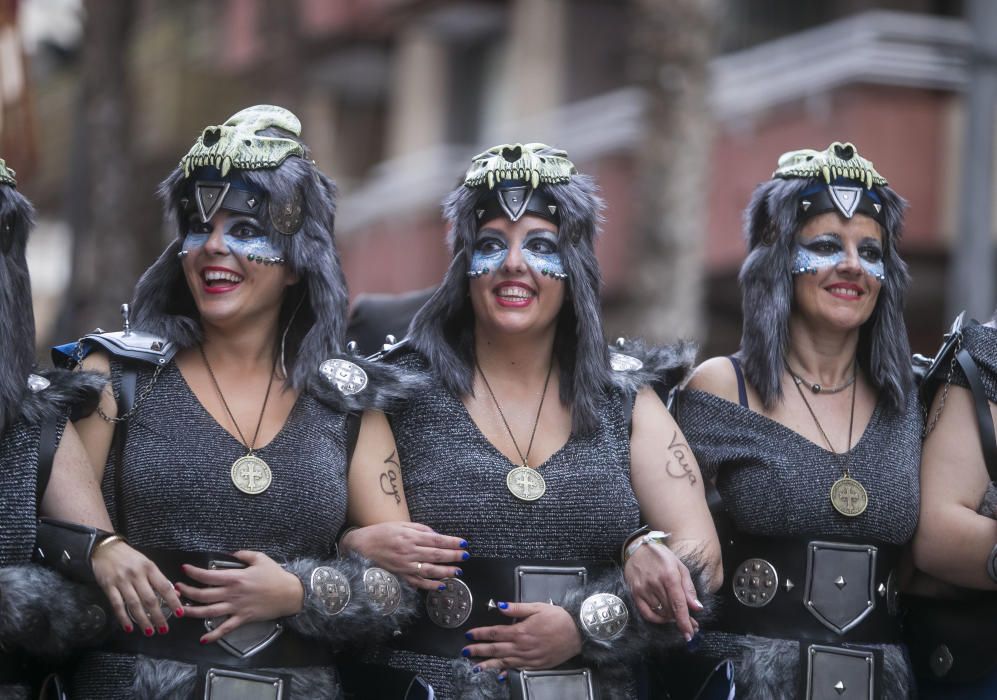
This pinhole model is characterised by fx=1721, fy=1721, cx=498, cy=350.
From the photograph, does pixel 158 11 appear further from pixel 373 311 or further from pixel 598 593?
pixel 598 593

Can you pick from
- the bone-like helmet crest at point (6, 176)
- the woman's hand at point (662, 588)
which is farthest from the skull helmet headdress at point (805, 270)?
the bone-like helmet crest at point (6, 176)

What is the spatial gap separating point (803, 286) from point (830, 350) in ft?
0.81

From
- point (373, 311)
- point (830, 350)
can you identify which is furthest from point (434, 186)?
point (830, 350)

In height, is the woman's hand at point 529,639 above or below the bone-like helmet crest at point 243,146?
below

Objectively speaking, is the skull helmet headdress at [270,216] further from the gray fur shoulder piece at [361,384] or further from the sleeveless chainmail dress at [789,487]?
the sleeveless chainmail dress at [789,487]

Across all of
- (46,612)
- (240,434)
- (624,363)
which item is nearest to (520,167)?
(624,363)

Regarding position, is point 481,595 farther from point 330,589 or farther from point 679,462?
point 679,462

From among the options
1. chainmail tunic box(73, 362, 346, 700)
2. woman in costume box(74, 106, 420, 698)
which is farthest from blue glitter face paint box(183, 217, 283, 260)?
chainmail tunic box(73, 362, 346, 700)

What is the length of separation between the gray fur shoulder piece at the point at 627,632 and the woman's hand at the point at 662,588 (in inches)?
1.0

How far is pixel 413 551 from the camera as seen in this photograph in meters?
4.93

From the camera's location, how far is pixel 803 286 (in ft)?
18.3

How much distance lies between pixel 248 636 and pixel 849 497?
1.90 meters

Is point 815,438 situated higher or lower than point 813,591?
higher

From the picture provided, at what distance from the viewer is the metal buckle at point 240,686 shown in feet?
15.5
